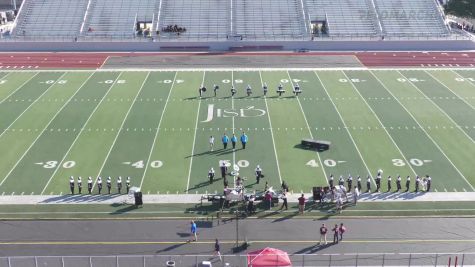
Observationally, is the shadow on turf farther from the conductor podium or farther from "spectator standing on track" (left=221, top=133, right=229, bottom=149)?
the conductor podium

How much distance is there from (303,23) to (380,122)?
27.4m

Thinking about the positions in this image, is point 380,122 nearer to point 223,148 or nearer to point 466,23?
point 223,148

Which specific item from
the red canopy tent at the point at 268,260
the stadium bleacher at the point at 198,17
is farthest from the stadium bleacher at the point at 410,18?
the red canopy tent at the point at 268,260

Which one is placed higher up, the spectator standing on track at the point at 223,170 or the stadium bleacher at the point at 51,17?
the stadium bleacher at the point at 51,17

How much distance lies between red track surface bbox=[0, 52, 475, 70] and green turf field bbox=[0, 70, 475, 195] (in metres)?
2.67

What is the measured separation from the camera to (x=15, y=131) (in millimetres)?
29562

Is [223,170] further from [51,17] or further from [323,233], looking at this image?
[51,17]

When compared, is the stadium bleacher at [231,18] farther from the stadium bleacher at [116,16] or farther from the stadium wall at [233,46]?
the stadium wall at [233,46]

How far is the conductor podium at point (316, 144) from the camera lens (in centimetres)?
2702

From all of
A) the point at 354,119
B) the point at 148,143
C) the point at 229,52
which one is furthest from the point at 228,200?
the point at 229,52

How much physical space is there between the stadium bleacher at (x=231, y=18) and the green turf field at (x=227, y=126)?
1386cm

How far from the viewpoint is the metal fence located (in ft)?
55.6

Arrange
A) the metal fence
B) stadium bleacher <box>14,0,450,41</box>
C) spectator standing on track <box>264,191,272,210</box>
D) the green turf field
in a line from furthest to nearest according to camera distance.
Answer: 1. stadium bleacher <box>14,0,450,41</box>
2. the green turf field
3. spectator standing on track <box>264,191,272,210</box>
4. the metal fence

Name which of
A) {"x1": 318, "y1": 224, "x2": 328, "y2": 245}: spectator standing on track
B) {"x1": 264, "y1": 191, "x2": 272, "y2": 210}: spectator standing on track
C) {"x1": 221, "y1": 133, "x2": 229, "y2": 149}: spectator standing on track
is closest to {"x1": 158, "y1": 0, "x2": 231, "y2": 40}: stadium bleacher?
{"x1": 221, "y1": 133, "x2": 229, "y2": 149}: spectator standing on track
